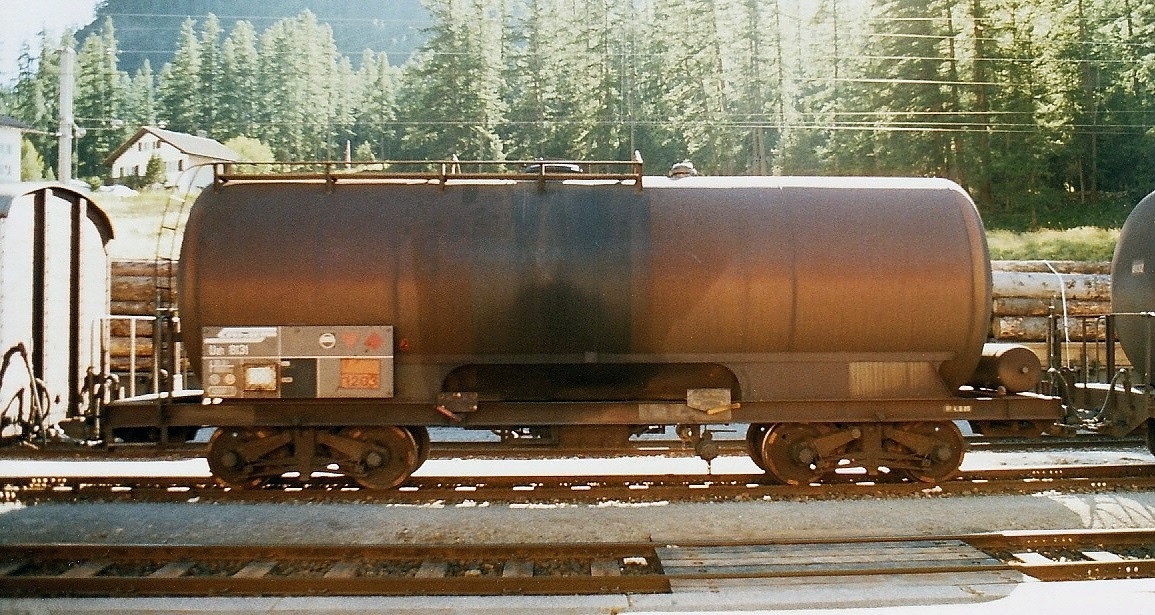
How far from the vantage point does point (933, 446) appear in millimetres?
9555

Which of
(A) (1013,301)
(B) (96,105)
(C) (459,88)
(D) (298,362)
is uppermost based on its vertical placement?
(B) (96,105)

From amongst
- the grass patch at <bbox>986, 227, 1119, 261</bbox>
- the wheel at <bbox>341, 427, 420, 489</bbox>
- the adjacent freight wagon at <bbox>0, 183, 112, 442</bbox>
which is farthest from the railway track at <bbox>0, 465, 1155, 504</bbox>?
the grass patch at <bbox>986, 227, 1119, 261</bbox>

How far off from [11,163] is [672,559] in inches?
2849

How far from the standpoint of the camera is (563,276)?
28.9 ft

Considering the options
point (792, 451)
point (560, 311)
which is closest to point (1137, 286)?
point (792, 451)

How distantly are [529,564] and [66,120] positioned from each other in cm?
3652

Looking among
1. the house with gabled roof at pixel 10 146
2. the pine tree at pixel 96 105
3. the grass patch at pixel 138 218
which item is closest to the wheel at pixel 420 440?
the grass patch at pixel 138 218

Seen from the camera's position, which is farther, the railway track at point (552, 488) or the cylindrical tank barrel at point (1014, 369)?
the cylindrical tank barrel at point (1014, 369)

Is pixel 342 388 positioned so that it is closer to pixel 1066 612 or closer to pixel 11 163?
pixel 1066 612

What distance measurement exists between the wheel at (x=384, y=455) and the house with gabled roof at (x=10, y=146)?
65.3 meters

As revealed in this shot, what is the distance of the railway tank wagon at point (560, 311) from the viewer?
887 centimetres

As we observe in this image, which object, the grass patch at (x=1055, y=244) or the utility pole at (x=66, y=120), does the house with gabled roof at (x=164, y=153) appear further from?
the grass patch at (x=1055, y=244)

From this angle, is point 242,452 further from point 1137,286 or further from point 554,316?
point 1137,286

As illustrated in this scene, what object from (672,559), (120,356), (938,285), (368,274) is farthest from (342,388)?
(120,356)
